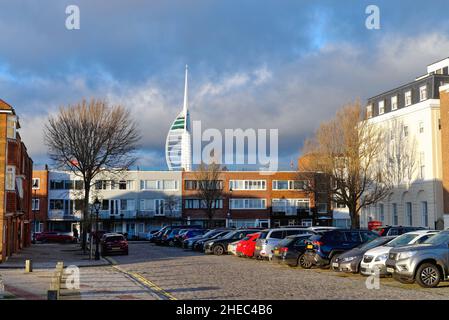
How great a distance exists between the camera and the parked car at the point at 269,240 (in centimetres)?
3027


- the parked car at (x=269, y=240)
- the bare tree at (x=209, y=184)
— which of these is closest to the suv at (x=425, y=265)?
the parked car at (x=269, y=240)

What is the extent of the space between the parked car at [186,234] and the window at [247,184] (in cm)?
3633

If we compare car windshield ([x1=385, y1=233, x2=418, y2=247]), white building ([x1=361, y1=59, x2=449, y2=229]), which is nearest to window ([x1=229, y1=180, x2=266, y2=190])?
white building ([x1=361, y1=59, x2=449, y2=229])

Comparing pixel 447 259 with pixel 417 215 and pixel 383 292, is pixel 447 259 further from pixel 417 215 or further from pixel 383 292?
pixel 417 215

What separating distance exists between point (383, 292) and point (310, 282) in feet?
10.7

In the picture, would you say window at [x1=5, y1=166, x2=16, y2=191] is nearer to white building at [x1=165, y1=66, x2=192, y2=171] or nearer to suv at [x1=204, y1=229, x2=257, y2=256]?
suv at [x1=204, y1=229, x2=257, y2=256]

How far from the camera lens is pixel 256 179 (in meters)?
88.2

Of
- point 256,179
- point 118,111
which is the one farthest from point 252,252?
point 256,179

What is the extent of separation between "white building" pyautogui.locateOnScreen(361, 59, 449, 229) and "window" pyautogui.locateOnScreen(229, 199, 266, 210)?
2806 cm

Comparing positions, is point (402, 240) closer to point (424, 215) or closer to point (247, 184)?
point (424, 215)

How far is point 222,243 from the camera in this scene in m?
37.9

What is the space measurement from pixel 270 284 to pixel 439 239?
552 centimetres

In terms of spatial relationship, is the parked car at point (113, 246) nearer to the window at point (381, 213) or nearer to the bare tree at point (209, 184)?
the window at point (381, 213)

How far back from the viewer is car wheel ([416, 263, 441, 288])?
17828 millimetres
